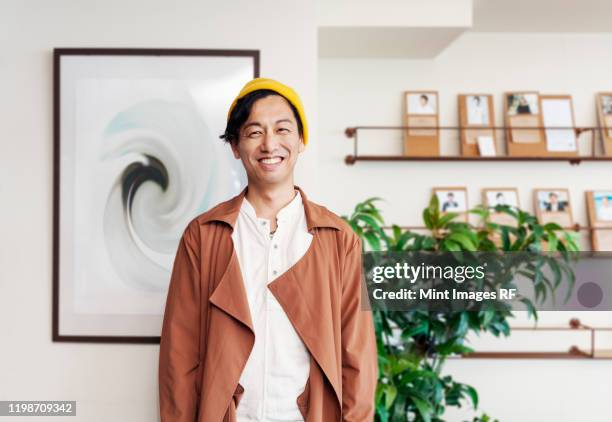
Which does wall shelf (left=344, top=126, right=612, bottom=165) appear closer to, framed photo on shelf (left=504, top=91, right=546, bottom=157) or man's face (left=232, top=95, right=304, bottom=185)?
framed photo on shelf (left=504, top=91, right=546, bottom=157)

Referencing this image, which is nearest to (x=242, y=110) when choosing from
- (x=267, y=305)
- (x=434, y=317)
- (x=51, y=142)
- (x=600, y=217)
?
(x=267, y=305)

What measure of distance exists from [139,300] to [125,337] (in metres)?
0.13

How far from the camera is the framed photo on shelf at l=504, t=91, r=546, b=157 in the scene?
2609 mm

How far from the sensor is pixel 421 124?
2.64 m

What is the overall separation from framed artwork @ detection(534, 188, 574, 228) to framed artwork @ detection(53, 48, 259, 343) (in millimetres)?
1523

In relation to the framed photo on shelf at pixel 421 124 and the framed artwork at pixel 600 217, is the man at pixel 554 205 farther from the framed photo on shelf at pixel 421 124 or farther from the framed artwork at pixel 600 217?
the framed photo on shelf at pixel 421 124

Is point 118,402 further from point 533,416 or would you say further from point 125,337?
point 533,416

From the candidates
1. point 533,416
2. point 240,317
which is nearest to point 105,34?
point 240,317

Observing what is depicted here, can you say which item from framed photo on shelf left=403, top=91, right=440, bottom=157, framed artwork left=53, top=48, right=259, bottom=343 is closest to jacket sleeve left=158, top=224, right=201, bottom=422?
framed artwork left=53, top=48, right=259, bottom=343

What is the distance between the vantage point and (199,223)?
1.44 metres

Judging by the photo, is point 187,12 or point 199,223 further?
point 187,12

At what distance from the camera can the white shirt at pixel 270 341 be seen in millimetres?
1320

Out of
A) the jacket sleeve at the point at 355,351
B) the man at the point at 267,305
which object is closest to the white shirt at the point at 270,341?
the man at the point at 267,305

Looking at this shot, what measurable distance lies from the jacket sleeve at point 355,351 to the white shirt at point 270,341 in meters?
0.12
